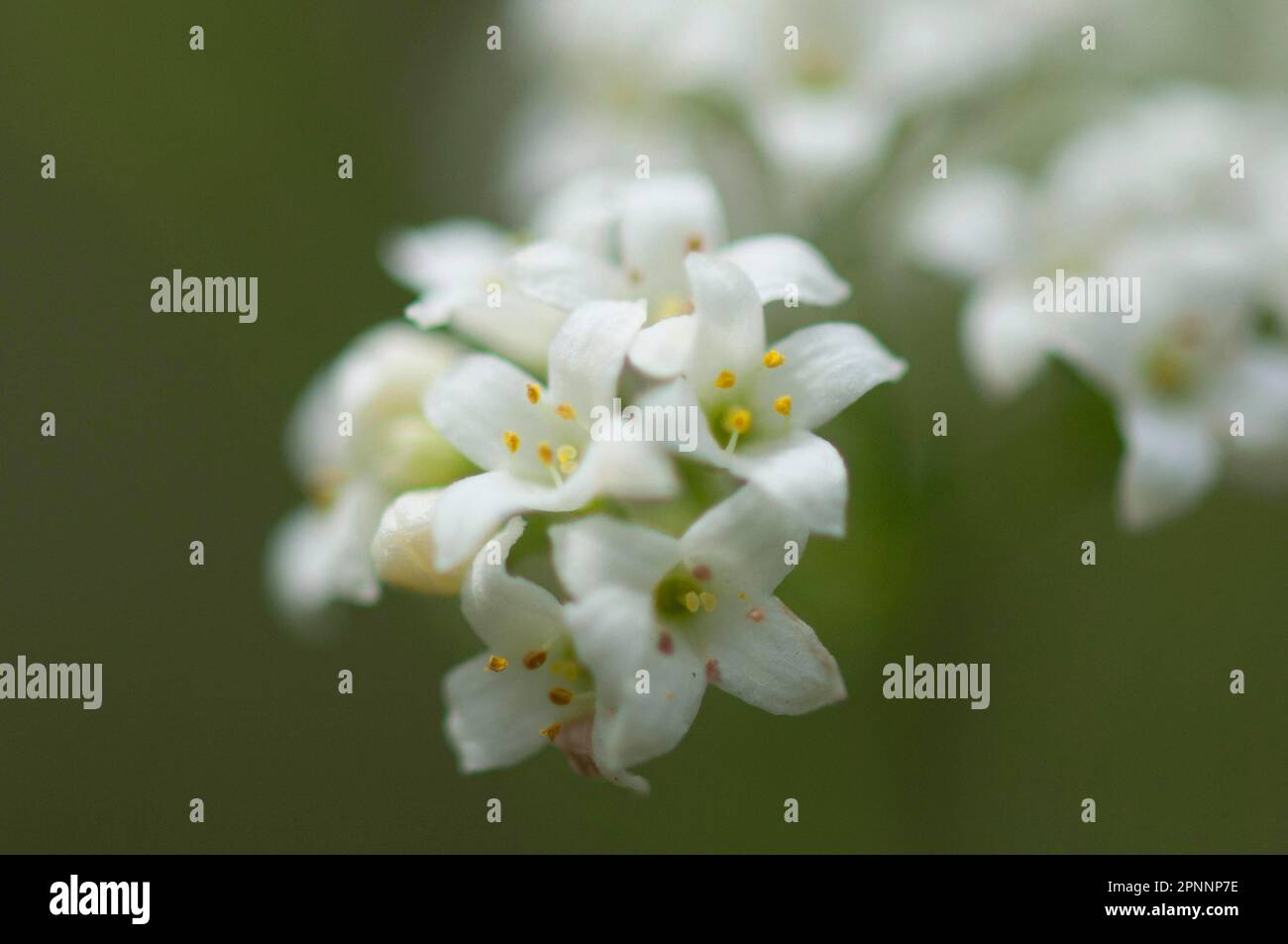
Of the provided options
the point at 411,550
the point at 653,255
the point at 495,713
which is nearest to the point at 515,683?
the point at 495,713

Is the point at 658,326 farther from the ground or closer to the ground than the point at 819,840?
farther from the ground

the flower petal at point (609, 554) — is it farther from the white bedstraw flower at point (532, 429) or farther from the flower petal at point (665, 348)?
the flower petal at point (665, 348)

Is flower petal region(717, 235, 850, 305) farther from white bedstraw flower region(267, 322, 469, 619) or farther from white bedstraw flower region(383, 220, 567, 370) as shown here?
white bedstraw flower region(267, 322, 469, 619)

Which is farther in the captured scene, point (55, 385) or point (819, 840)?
point (55, 385)

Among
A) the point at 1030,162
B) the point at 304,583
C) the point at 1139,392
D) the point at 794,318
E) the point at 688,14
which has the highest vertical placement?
the point at 688,14

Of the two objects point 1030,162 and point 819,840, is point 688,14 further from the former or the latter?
point 819,840
